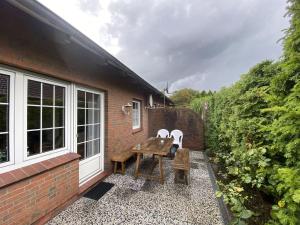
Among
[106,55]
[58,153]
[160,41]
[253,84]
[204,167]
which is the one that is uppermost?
[160,41]

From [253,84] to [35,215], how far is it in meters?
4.34

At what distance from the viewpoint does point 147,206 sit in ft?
9.39

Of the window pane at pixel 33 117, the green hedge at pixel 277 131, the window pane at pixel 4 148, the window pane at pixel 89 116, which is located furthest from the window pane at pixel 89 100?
the green hedge at pixel 277 131

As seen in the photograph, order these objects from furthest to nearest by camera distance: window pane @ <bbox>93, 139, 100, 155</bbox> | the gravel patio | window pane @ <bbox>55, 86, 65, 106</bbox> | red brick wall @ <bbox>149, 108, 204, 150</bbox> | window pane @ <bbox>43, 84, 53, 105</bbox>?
red brick wall @ <bbox>149, 108, 204, 150</bbox>
window pane @ <bbox>93, 139, 100, 155</bbox>
window pane @ <bbox>55, 86, 65, 106</bbox>
window pane @ <bbox>43, 84, 53, 105</bbox>
the gravel patio

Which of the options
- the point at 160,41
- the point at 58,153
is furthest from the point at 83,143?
the point at 160,41

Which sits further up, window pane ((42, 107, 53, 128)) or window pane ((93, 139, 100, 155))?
window pane ((42, 107, 53, 128))

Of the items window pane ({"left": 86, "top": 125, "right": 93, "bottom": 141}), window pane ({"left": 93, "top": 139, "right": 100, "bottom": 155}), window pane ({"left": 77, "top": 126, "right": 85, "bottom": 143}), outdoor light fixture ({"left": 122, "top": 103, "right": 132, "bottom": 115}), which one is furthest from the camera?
outdoor light fixture ({"left": 122, "top": 103, "right": 132, "bottom": 115})

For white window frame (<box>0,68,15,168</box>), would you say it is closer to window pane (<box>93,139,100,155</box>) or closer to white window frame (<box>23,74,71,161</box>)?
white window frame (<box>23,74,71,161</box>)

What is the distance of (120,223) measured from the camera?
2398mm

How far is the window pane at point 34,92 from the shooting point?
235 centimetres

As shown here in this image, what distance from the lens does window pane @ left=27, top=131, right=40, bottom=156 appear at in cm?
235

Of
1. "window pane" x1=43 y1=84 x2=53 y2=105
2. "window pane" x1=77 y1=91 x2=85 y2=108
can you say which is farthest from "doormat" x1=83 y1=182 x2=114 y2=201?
"window pane" x1=43 y1=84 x2=53 y2=105

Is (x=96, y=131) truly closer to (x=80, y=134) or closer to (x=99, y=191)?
(x=80, y=134)

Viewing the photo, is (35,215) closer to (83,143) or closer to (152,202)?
(83,143)
